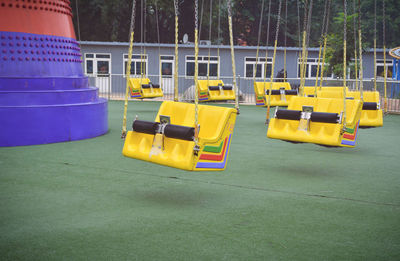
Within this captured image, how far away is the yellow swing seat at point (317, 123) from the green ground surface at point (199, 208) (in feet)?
1.81

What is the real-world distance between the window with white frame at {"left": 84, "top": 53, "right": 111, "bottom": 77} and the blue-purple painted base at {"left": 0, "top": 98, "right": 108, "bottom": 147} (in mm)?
20896

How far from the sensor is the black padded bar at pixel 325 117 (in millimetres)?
7559

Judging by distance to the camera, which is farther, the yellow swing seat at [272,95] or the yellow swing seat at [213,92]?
the yellow swing seat at [213,92]

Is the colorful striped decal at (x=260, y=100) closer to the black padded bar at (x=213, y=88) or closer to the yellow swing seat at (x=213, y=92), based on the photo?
the yellow swing seat at (x=213, y=92)

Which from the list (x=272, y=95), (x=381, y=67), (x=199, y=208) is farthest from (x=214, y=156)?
(x=381, y=67)

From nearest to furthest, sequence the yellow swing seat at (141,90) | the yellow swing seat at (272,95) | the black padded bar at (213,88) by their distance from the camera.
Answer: the yellow swing seat at (272,95)
the black padded bar at (213,88)
the yellow swing seat at (141,90)

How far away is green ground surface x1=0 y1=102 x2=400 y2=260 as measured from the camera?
4254mm

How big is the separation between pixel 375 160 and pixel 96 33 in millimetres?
35663

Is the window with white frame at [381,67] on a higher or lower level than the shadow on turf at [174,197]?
higher

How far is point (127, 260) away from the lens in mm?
3965

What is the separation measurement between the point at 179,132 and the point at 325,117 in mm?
2934

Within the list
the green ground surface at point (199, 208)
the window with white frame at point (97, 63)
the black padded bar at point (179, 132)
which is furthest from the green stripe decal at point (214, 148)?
the window with white frame at point (97, 63)

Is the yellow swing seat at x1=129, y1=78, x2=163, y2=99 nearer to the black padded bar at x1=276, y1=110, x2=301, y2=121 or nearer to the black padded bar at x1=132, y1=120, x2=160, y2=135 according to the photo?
the black padded bar at x1=276, y1=110, x2=301, y2=121

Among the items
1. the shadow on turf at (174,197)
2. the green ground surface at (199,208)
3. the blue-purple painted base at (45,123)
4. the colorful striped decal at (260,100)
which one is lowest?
the shadow on turf at (174,197)
